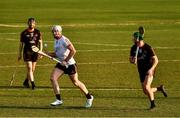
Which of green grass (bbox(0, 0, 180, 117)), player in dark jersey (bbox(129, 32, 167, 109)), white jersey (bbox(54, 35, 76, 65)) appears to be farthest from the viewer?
white jersey (bbox(54, 35, 76, 65))

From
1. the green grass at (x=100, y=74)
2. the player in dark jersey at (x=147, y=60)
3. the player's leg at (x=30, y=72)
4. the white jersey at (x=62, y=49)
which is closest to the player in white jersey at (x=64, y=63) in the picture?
the white jersey at (x=62, y=49)

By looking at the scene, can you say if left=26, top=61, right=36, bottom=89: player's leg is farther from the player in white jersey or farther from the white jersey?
the white jersey

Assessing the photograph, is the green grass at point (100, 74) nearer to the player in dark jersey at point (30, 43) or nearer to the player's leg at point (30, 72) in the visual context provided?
the player's leg at point (30, 72)

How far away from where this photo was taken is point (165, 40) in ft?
130

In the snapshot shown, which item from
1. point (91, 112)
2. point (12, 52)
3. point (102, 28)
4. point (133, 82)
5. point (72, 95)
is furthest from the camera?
point (102, 28)

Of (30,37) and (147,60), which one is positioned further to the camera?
(30,37)

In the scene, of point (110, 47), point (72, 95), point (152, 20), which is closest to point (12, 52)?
point (110, 47)

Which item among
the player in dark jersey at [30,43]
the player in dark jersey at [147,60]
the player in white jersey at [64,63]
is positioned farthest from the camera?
the player in dark jersey at [30,43]

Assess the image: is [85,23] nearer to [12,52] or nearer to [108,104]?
[12,52]

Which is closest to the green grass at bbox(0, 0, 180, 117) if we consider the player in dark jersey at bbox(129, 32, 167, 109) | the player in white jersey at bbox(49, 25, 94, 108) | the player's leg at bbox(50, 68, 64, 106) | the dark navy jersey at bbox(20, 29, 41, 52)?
the player's leg at bbox(50, 68, 64, 106)

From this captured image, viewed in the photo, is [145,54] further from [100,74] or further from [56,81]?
[100,74]

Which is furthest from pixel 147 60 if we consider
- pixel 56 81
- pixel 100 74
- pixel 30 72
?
pixel 100 74

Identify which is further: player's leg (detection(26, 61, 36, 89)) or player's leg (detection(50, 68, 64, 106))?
player's leg (detection(26, 61, 36, 89))

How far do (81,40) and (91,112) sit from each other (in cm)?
2228
